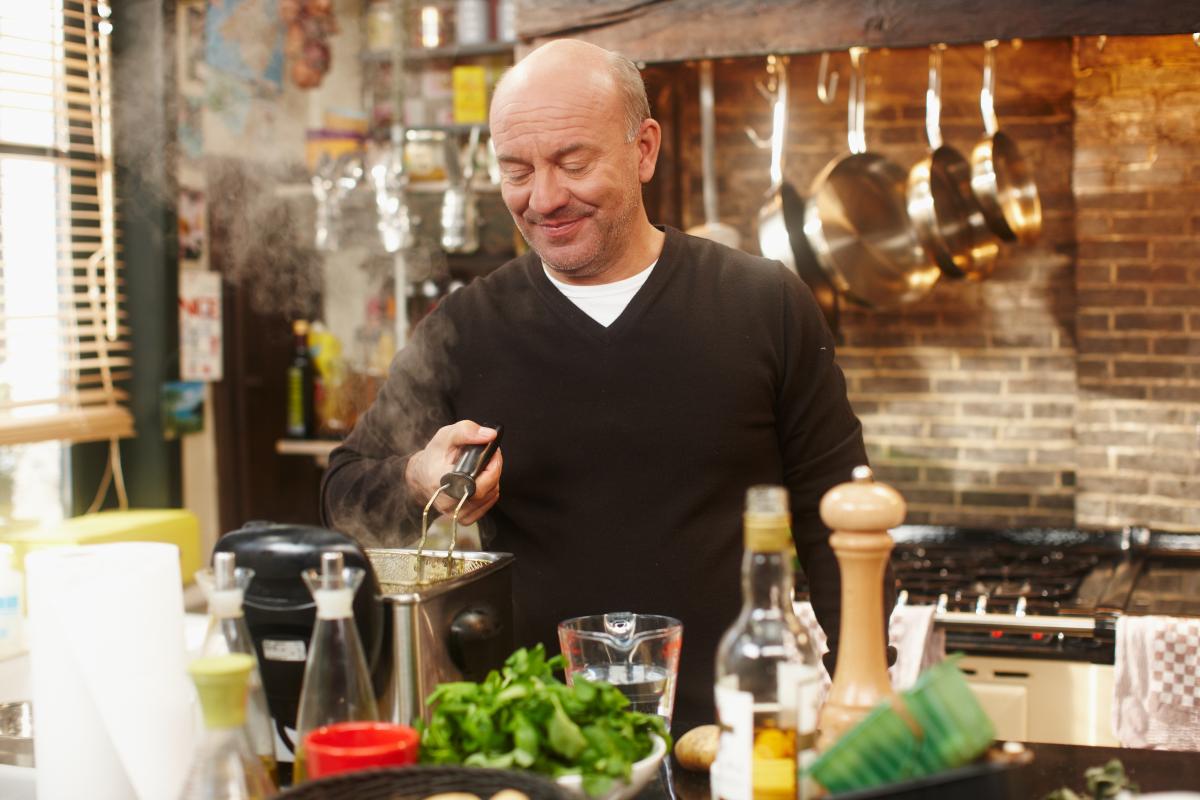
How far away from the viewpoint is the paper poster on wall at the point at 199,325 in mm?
3871

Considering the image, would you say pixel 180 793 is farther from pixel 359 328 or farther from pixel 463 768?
pixel 359 328

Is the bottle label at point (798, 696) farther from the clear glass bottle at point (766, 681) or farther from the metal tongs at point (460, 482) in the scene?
the metal tongs at point (460, 482)

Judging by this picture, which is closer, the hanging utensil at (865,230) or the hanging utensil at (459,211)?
the hanging utensil at (865,230)

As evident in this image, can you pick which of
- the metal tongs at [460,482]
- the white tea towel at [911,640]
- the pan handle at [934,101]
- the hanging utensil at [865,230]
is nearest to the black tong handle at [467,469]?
the metal tongs at [460,482]

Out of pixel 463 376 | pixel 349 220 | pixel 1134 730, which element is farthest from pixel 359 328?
pixel 1134 730

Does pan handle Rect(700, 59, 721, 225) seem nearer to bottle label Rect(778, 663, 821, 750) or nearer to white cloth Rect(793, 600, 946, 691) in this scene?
white cloth Rect(793, 600, 946, 691)

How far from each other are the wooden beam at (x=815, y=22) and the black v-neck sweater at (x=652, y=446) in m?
1.13

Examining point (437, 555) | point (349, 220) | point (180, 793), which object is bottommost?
point (180, 793)

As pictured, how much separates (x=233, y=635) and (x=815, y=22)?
2.25 m

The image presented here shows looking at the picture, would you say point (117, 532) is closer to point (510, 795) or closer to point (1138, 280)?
point (510, 795)

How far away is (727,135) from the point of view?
397cm

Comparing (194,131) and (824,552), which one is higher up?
(194,131)

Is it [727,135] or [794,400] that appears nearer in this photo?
[794,400]

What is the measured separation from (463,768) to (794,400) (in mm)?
1084
